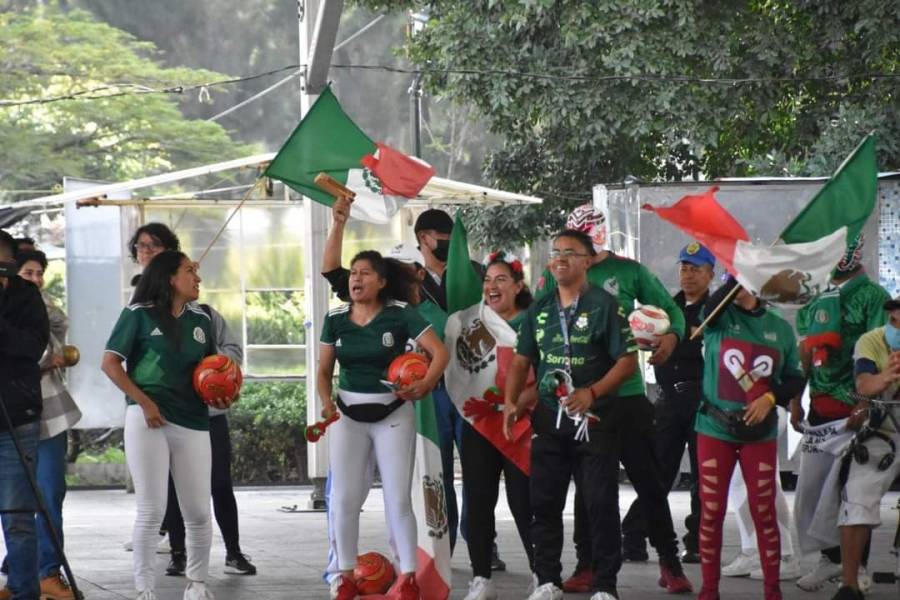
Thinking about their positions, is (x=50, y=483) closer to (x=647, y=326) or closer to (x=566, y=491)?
(x=566, y=491)

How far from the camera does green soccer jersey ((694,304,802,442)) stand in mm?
8219

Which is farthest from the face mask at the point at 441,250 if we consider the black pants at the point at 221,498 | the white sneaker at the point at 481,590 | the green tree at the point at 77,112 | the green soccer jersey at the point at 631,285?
the green tree at the point at 77,112

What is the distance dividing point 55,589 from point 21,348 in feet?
5.31

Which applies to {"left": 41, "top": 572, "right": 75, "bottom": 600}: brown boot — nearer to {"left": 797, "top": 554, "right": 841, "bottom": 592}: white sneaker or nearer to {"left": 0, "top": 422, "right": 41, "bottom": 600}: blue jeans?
{"left": 0, "top": 422, "right": 41, "bottom": 600}: blue jeans

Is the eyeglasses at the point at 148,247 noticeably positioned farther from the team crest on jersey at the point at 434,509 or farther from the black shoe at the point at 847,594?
the black shoe at the point at 847,594

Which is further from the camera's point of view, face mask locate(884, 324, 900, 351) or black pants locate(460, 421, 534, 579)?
black pants locate(460, 421, 534, 579)

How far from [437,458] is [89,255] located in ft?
28.4

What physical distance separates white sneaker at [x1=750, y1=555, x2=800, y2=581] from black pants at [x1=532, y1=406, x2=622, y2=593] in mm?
1772

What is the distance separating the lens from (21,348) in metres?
7.75

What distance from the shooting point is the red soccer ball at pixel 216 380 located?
8.07 meters

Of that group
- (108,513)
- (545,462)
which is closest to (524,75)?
(108,513)

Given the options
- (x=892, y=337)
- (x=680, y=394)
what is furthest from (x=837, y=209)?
(x=680, y=394)

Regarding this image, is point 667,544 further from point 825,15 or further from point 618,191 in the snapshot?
point 825,15

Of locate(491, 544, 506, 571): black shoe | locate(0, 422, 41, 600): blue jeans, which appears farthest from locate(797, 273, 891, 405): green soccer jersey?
locate(0, 422, 41, 600): blue jeans
